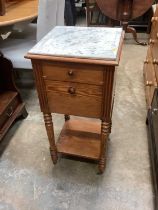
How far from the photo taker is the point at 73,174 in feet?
4.43

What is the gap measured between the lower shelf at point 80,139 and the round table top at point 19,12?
2.85 ft

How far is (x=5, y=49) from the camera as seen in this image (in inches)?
69.6

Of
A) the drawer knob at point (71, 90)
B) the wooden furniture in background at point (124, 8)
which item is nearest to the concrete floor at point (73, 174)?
the drawer knob at point (71, 90)

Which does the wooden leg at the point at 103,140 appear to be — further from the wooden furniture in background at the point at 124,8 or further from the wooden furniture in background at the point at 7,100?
the wooden furniture in background at the point at 124,8

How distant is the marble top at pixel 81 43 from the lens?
0.91 m

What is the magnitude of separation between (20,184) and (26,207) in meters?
0.16

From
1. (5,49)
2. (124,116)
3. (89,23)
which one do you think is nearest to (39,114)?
(5,49)

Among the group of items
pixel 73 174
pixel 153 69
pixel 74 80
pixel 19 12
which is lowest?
pixel 73 174

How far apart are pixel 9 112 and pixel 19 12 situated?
0.85 metres

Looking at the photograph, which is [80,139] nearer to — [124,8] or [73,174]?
[73,174]

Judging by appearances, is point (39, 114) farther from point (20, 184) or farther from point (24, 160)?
point (20, 184)

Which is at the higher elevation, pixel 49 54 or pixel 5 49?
pixel 49 54

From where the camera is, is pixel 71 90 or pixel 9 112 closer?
pixel 71 90

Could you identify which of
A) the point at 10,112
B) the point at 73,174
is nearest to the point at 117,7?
the point at 10,112
